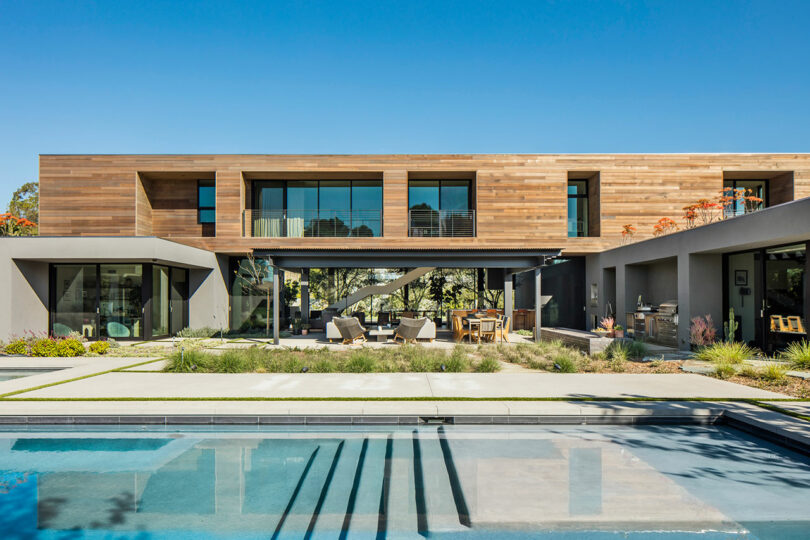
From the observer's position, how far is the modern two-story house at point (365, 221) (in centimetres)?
1388

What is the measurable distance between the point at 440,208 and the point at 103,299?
1188 cm

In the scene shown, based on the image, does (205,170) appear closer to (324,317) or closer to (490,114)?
(324,317)

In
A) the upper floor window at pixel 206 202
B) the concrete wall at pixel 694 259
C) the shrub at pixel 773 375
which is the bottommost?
the shrub at pixel 773 375

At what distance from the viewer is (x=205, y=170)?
16688 millimetres

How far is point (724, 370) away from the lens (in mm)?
7719

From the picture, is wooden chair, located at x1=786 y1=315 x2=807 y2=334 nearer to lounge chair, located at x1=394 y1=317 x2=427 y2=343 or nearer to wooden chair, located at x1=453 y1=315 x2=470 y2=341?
wooden chair, located at x1=453 y1=315 x2=470 y2=341

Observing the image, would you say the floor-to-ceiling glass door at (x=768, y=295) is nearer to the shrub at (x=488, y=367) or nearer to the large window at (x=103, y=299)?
the shrub at (x=488, y=367)

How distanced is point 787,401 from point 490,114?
15.3 m

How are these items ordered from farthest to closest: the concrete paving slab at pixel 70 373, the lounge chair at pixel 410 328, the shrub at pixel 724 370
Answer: the lounge chair at pixel 410 328
the shrub at pixel 724 370
the concrete paving slab at pixel 70 373

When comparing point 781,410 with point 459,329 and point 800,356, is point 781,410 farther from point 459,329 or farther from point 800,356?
point 459,329

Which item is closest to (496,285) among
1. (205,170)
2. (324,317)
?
(324,317)

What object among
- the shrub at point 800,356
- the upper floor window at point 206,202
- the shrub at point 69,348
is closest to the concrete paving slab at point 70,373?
the shrub at point 69,348

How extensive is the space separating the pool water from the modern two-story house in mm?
8543

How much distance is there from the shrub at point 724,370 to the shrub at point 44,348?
44.4ft
